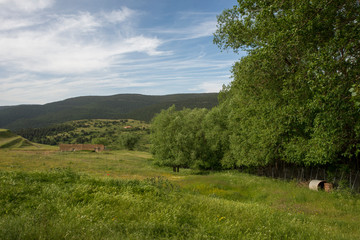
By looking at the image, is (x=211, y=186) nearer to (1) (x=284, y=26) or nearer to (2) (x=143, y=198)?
(2) (x=143, y=198)

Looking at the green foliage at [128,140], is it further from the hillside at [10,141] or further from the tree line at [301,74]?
the tree line at [301,74]

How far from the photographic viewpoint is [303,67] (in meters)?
15.2

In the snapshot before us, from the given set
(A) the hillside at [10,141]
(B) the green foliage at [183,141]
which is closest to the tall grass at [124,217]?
(B) the green foliage at [183,141]

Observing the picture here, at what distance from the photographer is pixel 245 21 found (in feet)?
56.2

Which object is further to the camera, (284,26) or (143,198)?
(284,26)

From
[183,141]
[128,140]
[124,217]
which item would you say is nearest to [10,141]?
[128,140]

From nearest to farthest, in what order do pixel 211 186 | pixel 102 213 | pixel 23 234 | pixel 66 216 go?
1. pixel 23 234
2. pixel 66 216
3. pixel 102 213
4. pixel 211 186

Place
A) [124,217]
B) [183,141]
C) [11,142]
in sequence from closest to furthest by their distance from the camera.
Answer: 1. [124,217]
2. [183,141]
3. [11,142]

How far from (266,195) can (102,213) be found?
45.0 ft

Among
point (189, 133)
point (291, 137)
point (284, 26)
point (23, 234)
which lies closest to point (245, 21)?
point (284, 26)

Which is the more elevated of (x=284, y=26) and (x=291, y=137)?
(x=284, y=26)

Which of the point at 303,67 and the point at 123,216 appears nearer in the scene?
the point at 123,216

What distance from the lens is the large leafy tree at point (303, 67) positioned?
1120cm

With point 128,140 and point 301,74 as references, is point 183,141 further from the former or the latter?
point 128,140
